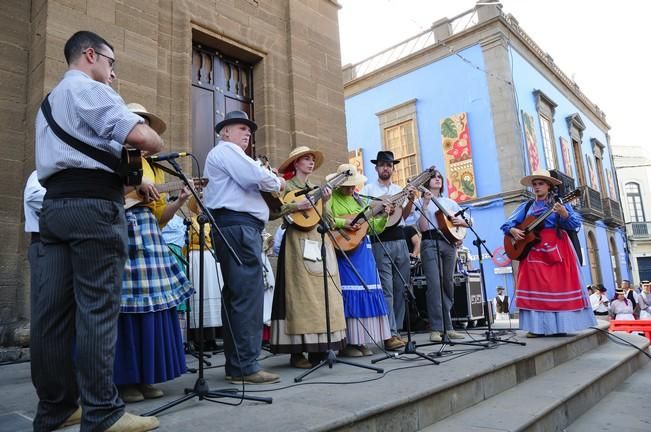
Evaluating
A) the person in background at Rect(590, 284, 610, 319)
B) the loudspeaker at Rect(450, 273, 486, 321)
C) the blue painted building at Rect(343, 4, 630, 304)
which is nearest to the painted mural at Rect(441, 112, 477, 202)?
the blue painted building at Rect(343, 4, 630, 304)

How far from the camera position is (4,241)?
15.3ft

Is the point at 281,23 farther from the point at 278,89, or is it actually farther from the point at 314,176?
the point at 314,176

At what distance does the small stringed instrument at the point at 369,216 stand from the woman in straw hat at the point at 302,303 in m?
0.28

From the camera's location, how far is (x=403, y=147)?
727 inches

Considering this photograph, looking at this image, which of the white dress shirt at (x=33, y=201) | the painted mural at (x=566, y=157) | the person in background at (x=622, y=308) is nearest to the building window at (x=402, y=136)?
the painted mural at (x=566, y=157)

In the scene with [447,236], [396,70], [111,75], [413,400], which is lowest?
[413,400]

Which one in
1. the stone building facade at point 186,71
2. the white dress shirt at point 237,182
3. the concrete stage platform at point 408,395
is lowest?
the concrete stage platform at point 408,395

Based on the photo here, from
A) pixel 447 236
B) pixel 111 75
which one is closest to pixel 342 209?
pixel 447 236

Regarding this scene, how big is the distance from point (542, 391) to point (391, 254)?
185 cm

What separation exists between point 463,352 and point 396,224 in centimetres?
141

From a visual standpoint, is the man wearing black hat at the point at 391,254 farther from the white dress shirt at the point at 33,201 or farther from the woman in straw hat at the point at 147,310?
the white dress shirt at the point at 33,201

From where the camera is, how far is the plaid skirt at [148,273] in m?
2.78

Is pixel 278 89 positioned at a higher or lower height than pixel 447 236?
higher

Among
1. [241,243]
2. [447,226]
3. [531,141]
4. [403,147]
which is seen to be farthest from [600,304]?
[241,243]
